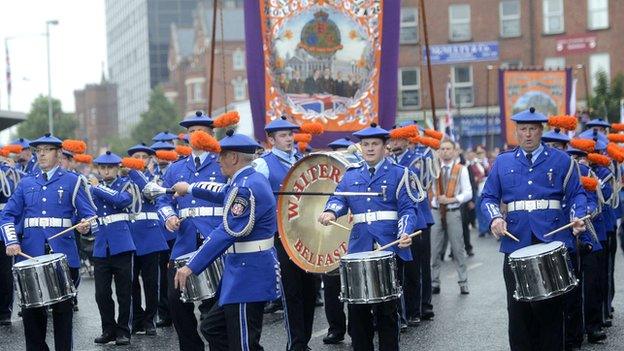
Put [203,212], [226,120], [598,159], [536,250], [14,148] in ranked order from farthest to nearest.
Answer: [14,148], [598,159], [203,212], [226,120], [536,250]

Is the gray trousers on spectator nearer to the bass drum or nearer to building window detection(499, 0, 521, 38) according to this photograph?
the bass drum

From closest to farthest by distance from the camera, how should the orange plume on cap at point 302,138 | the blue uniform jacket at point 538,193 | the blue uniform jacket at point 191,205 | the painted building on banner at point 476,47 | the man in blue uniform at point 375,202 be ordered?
1. the blue uniform jacket at point 538,193
2. the man in blue uniform at point 375,202
3. the blue uniform jacket at point 191,205
4. the orange plume on cap at point 302,138
5. the painted building on banner at point 476,47

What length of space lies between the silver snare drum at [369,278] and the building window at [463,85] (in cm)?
4670

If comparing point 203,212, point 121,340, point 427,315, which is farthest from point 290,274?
point 427,315

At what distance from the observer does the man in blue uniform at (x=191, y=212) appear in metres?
10.1

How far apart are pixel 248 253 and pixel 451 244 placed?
790 centimetres

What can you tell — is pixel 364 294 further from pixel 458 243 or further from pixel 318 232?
pixel 458 243

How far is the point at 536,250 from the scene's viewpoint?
905 cm

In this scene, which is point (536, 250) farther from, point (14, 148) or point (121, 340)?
point (14, 148)

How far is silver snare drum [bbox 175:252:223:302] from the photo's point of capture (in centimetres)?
953

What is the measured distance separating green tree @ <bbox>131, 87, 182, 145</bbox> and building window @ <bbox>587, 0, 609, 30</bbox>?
4419 cm

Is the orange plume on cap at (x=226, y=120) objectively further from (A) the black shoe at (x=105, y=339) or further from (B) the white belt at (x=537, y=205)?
(A) the black shoe at (x=105, y=339)

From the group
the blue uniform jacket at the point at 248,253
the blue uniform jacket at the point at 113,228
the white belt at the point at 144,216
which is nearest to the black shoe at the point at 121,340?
the blue uniform jacket at the point at 113,228

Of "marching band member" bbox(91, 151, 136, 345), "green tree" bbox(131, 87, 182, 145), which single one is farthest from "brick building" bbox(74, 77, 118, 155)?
"marching band member" bbox(91, 151, 136, 345)
